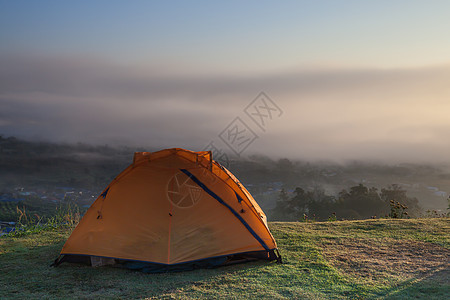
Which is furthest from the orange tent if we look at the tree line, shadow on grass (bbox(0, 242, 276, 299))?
the tree line

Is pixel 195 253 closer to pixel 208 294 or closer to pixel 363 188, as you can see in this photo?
pixel 208 294

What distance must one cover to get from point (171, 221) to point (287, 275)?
2.25 meters

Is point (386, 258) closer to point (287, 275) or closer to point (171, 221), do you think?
point (287, 275)

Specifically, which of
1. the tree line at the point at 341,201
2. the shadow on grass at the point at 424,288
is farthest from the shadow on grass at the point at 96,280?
the tree line at the point at 341,201

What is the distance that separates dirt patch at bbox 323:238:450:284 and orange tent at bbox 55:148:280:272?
4.76 feet

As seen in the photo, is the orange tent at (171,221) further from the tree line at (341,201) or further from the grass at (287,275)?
the tree line at (341,201)

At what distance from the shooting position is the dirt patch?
263 inches

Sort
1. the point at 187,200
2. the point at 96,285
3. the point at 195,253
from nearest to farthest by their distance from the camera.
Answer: the point at 96,285
the point at 195,253
the point at 187,200

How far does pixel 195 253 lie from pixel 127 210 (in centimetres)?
156

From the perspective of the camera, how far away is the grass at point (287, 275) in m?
5.75

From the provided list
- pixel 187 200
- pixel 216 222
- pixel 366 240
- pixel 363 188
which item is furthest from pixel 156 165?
pixel 363 188

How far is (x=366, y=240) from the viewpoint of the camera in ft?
29.1

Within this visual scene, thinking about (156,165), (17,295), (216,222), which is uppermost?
(156,165)

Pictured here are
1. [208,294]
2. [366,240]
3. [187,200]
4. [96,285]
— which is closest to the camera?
[208,294]
